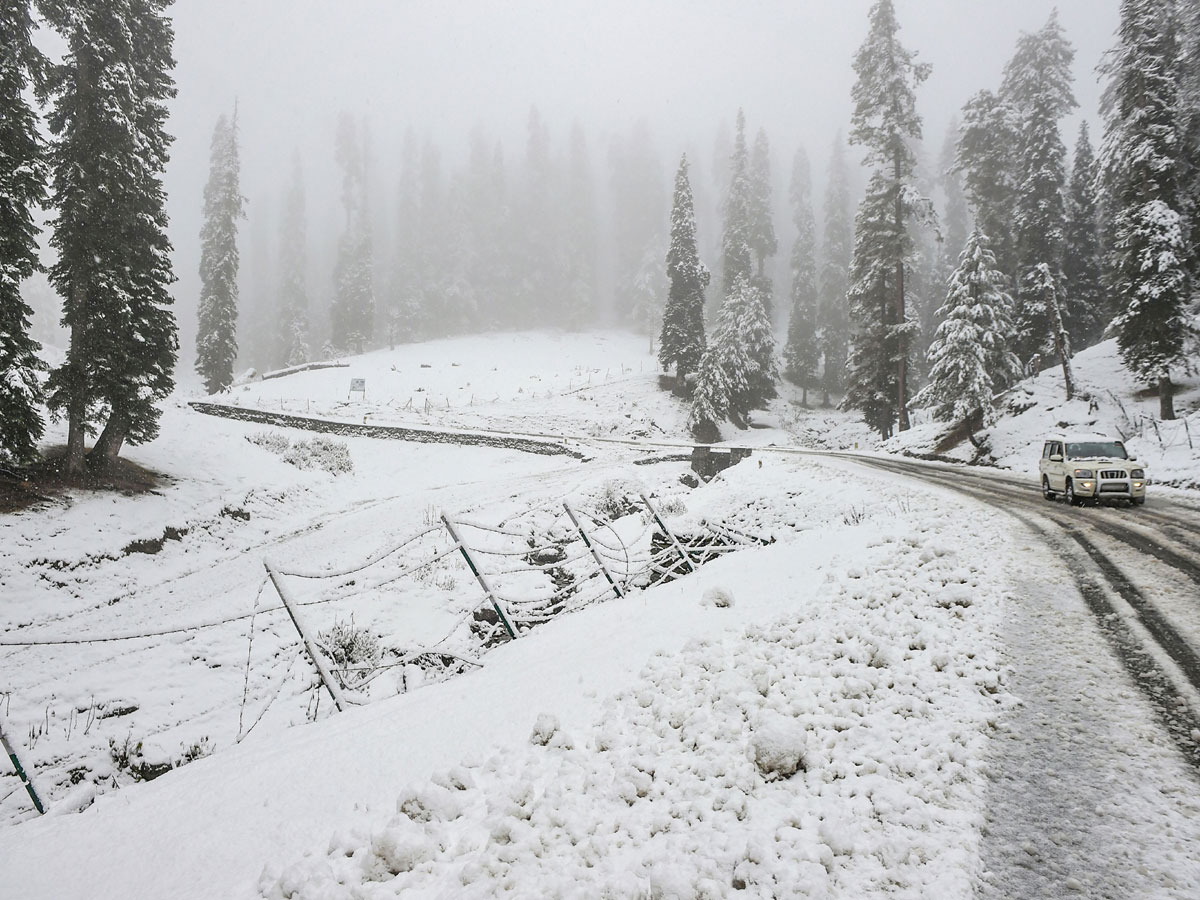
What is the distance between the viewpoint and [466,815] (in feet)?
9.62

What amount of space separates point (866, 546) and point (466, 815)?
6492 millimetres

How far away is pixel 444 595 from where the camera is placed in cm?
1063

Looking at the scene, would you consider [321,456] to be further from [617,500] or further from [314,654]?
[314,654]

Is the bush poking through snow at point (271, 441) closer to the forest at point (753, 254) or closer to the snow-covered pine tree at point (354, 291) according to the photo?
the forest at point (753, 254)

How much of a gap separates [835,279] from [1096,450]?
5180 cm

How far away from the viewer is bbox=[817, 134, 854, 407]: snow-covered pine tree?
53.2 m

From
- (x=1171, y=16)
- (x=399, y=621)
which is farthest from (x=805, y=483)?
(x=1171, y=16)

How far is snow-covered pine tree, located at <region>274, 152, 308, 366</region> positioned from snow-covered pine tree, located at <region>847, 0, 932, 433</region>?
185 ft

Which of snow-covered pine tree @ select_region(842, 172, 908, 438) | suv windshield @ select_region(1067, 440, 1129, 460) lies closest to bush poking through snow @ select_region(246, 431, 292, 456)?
suv windshield @ select_region(1067, 440, 1129, 460)

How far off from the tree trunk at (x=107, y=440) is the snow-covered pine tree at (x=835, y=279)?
43299 millimetres

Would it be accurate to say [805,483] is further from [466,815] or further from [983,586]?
[466,815]

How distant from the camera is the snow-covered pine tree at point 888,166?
86.8 feet

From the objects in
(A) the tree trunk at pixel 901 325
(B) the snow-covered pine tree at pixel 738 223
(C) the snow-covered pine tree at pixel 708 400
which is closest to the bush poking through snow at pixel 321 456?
(C) the snow-covered pine tree at pixel 708 400

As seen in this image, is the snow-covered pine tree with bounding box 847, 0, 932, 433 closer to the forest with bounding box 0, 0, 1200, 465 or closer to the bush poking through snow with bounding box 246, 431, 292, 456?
the forest with bounding box 0, 0, 1200, 465
